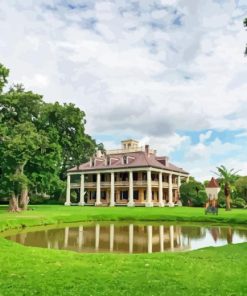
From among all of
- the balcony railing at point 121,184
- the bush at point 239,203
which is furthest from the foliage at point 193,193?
the bush at point 239,203

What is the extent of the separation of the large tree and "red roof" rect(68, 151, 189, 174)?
42.4ft

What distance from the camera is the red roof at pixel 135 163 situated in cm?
6519

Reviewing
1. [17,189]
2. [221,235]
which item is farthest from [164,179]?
[221,235]

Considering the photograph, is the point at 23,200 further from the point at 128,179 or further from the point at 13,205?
the point at 128,179

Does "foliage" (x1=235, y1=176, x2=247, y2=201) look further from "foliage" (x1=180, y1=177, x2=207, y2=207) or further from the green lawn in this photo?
the green lawn

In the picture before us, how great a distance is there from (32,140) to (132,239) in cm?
2111

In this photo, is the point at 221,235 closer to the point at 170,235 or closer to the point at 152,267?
the point at 170,235

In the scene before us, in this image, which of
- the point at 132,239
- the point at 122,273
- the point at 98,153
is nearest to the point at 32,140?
the point at 132,239

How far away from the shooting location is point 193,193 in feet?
214

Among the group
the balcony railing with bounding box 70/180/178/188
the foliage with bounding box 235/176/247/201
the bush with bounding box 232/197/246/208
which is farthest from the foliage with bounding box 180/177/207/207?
Result: the foliage with bounding box 235/176/247/201

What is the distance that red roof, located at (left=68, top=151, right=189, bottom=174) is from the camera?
6519 cm

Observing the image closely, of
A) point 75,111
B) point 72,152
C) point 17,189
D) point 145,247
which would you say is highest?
point 75,111

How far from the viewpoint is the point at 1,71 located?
37281 mm

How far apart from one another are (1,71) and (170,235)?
874 inches
